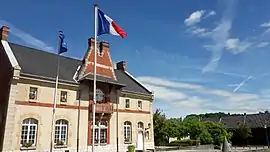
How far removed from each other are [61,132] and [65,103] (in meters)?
2.80

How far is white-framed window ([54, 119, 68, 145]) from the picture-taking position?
2581 cm

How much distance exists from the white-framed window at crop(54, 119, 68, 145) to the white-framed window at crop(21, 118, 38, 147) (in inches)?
85.3

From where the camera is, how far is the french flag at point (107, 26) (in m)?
17.2

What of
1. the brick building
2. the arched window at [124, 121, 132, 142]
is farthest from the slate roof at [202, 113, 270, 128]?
the arched window at [124, 121, 132, 142]

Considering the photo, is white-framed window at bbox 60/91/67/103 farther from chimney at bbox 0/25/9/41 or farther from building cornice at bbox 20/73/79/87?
chimney at bbox 0/25/9/41

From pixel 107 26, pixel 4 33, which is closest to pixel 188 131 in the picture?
pixel 4 33

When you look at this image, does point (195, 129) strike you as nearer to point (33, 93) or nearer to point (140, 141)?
point (140, 141)

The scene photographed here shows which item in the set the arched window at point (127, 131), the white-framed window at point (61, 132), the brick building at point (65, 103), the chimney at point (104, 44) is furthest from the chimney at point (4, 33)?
the arched window at point (127, 131)

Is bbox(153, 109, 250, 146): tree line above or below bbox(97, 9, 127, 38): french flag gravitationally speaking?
below

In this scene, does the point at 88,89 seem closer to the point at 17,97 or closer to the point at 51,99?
the point at 51,99

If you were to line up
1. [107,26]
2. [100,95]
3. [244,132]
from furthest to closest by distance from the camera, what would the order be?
[244,132] → [100,95] → [107,26]

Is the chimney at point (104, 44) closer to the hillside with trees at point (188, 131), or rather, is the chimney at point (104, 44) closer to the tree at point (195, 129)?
the hillside with trees at point (188, 131)

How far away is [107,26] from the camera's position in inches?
684

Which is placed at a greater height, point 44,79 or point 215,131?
point 44,79
